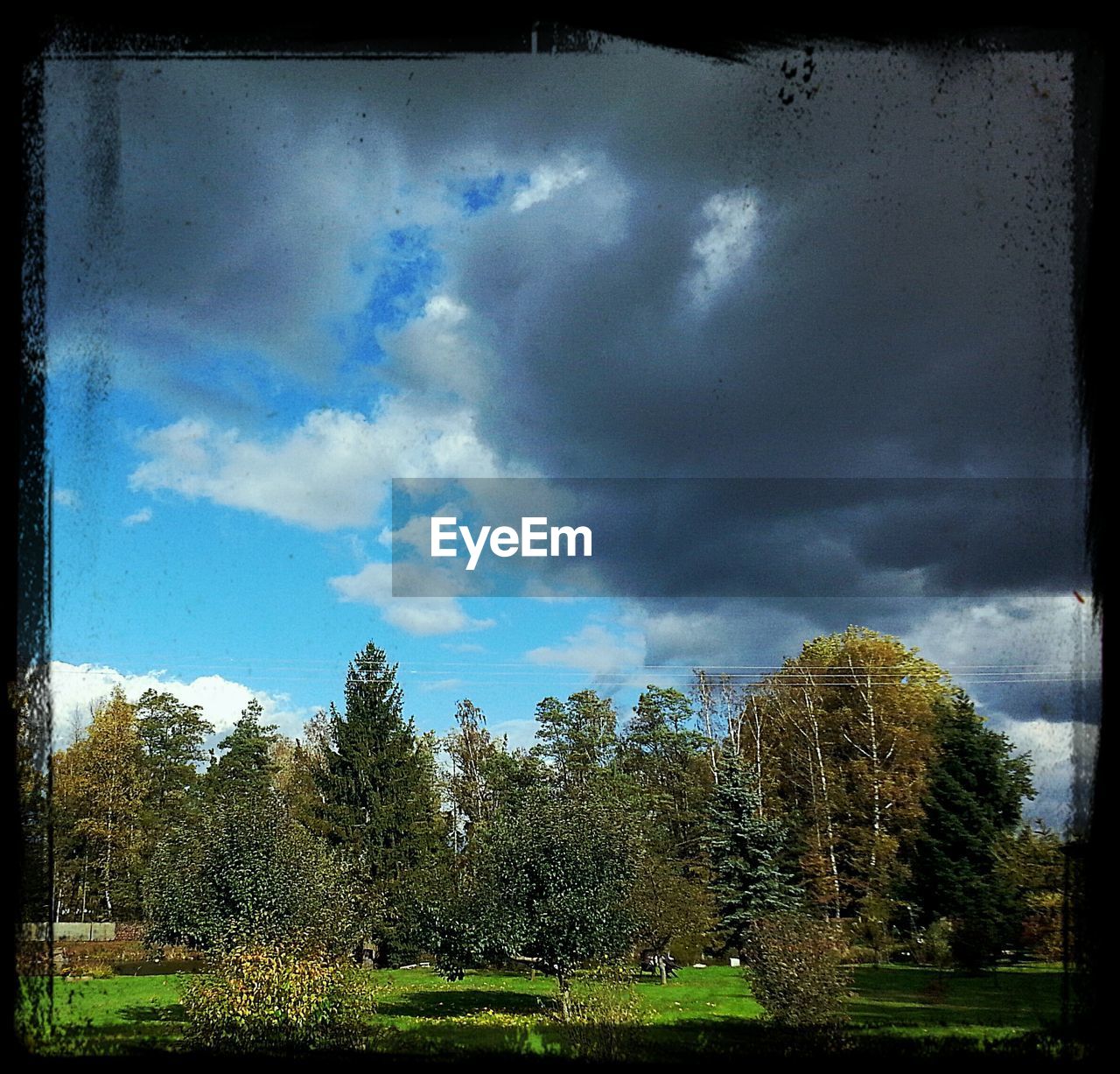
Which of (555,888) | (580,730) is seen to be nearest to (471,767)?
(580,730)

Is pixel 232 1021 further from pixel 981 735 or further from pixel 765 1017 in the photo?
pixel 981 735

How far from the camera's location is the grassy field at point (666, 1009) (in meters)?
15.6

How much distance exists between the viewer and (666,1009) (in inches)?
696

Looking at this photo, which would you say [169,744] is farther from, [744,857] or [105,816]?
[744,857]

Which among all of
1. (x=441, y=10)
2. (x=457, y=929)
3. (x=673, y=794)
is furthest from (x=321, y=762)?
(x=441, y=10)

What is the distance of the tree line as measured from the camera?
1778 cm

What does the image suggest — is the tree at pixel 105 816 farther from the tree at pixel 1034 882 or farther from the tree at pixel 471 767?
the tree at pixel 1034 882

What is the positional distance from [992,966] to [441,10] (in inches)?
754

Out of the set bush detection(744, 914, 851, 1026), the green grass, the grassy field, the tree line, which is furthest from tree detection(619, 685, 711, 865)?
bush detection(744, 914, 851, 1026)

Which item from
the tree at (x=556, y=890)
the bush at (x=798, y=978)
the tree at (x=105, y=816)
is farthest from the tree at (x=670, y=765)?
the tree at (x=105, y=816)

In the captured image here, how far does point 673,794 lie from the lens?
21.8m

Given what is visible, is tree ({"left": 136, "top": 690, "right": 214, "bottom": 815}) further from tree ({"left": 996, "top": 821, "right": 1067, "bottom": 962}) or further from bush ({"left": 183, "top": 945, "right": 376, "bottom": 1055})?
tree ({"left": 996, "top": 821, "right": 1067, "bottom": 962})

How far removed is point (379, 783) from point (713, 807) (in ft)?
28.1

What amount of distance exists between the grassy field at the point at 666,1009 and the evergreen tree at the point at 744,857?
1235mm
